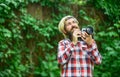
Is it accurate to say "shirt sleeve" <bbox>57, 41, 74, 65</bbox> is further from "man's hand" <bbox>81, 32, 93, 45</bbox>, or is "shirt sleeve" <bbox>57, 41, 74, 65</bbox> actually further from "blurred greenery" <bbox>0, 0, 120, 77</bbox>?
"blurred greenery" <bbox>0, 0, 120, 77</bbox>

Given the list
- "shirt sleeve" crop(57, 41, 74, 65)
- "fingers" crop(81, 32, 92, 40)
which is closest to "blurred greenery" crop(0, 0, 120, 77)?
"shirt sleeve" crop(57, 41, 74, 65)

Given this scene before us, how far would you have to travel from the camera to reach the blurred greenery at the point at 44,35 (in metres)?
5.79

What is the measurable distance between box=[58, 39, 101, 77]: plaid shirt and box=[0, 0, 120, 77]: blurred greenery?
1907 mm

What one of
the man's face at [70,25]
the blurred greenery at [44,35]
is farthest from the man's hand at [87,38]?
the blurred greenery at [44,35]

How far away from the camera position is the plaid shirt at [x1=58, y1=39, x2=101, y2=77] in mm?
3870

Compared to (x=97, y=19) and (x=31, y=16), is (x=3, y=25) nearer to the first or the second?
(x=31, y=16)

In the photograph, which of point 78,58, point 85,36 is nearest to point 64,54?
point 78,58

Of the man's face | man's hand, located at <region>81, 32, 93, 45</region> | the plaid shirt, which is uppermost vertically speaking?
the man's face

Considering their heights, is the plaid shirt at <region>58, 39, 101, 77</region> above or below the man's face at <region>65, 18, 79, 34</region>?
below

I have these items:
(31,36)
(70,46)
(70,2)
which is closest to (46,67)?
(31,36)

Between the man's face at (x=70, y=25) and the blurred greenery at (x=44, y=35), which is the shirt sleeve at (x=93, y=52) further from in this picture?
the blurred greenery at (x=44, y=35)

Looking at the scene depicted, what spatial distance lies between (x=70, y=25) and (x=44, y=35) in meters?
2.17

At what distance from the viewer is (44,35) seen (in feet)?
20.1

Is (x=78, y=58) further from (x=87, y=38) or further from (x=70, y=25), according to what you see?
(x=70, y=25)
